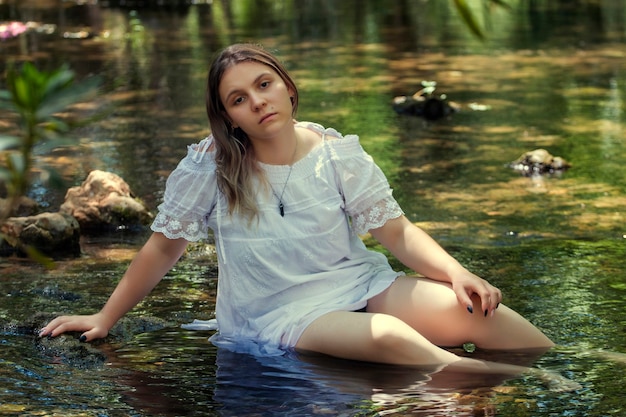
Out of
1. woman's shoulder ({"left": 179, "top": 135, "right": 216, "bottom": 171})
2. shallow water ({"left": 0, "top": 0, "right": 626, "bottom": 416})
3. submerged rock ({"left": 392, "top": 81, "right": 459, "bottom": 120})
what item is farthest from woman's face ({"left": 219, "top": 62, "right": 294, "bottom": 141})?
submerged rock ({"left": 392, "top": 81, "right": 459, "bottom": 120})

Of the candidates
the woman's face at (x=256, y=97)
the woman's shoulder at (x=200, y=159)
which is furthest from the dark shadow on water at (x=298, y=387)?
the woman's face at (x=256, y=97)

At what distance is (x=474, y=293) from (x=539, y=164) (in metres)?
2.94

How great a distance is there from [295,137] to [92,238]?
180 cm

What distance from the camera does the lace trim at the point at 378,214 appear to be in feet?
10.8

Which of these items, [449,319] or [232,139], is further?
[232,139]

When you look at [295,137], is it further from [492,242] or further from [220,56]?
[492,242]

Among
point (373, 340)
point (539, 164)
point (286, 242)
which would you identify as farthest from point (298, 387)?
point (539, 164)

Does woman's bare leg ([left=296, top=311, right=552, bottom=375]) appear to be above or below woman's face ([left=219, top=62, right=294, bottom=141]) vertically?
below

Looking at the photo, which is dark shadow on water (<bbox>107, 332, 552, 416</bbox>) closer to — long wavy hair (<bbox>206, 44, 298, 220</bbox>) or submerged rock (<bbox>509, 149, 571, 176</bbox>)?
long wavy hair (<bbox>206, 44, 298, 220</bbox>)

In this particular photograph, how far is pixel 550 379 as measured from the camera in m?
2.93

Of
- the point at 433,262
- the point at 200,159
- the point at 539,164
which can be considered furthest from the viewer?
the point at 539,164

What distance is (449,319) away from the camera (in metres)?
3.15

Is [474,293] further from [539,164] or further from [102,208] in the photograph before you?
[539,164]

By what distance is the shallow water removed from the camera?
289 centimetres
